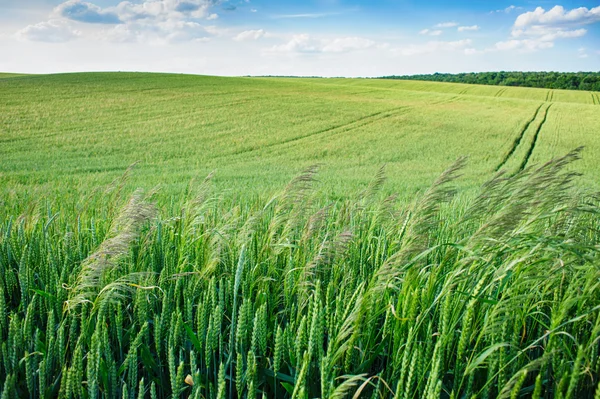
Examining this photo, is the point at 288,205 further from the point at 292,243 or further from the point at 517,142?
the point at 517,142

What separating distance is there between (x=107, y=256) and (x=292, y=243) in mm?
1341

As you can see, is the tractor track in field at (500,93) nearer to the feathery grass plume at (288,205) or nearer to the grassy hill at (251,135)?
the grassy hill at (251,135)

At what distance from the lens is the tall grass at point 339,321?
1.49m

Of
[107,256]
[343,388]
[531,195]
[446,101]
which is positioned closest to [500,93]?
[446,101]

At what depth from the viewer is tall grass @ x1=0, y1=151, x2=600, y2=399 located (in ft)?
4.88

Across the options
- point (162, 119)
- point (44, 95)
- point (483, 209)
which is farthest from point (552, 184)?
point (44, 95)

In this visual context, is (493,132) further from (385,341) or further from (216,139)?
(385,341)

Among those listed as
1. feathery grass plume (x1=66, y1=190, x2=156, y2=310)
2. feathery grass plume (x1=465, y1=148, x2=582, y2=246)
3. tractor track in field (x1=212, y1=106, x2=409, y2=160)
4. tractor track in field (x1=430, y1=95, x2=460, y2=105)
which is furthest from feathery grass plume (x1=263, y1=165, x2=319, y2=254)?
tractor track in field (x1=430, y1=95, x2=460, y2=105)

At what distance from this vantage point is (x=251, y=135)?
24.0m

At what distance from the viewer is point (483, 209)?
6.88ft

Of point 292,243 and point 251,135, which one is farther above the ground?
point 292,243

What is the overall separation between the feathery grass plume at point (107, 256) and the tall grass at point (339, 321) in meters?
0.01

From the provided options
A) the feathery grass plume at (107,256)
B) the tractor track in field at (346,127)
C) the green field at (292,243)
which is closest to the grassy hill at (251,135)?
the tractor track in field at (346,127)

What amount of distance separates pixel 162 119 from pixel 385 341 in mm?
26705
